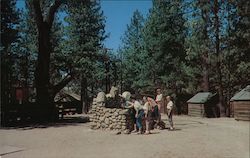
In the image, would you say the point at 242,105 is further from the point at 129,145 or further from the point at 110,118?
the point at 129,145

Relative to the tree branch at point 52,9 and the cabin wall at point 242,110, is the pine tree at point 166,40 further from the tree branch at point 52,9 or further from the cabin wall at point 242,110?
the tree branch at point 52,9

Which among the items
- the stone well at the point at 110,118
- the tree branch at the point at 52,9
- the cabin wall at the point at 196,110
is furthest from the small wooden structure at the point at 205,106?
the tree branch at the point at 52,9

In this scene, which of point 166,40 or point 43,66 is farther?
point 166,40

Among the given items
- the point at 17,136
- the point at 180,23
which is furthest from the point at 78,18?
the point at 17,136

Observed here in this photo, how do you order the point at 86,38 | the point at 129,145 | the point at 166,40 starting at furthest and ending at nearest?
1. the point at 86,38
2. the point at 166,40
3. the point at 129,145

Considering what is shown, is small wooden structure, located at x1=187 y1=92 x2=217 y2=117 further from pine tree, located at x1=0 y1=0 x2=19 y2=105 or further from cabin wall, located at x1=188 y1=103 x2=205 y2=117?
pine tree, located at x1=0 y1=0 x2=19 y2=105

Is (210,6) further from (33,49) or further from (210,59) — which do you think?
(33,49)

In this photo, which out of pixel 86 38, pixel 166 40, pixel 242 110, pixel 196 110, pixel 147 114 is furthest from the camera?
pixel 86 38

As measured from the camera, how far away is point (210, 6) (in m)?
24.8

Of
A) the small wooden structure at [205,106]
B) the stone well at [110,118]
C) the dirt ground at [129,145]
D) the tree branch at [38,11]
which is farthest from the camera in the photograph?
the small wooden structure at [205,106]

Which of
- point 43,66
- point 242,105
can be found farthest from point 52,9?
point 242,105

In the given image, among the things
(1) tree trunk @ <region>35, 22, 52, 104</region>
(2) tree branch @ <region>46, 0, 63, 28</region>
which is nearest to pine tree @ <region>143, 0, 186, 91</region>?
(2) tree branch @ <region>46, 0, 63, 28</region>

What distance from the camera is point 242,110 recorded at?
21359 mm

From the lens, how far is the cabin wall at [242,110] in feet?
68.5
